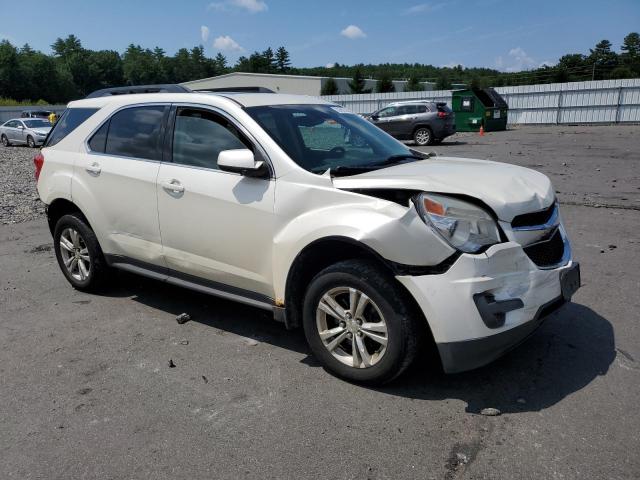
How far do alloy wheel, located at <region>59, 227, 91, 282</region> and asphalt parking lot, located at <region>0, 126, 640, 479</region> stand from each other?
0.30 meters

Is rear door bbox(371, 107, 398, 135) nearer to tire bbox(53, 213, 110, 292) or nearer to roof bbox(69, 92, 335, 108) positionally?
roof bbox(69, 92, 335, 108)

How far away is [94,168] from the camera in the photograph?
4.95 m

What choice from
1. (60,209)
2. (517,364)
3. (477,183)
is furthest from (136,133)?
(517,364)

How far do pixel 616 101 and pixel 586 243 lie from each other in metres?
28.6

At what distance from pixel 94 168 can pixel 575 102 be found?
107 feet

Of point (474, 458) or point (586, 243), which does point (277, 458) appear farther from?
point (586, 243)


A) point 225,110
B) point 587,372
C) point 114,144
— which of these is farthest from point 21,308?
point 587,372

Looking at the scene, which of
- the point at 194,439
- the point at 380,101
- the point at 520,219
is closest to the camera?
the point at 194,439

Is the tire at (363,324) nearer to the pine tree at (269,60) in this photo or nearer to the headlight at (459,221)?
the headlight at (459,221)

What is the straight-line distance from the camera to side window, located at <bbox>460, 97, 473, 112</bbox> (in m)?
28.5

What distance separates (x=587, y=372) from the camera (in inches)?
140

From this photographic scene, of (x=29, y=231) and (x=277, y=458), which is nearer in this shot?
(x=277, y=458)

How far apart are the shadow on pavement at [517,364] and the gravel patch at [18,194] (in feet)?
21.0

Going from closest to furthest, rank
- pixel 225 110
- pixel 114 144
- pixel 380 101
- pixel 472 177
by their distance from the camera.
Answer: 1. pixel 472 177
2. pixel 225 110
3. pixel 114 144
4. pixel 380 101
